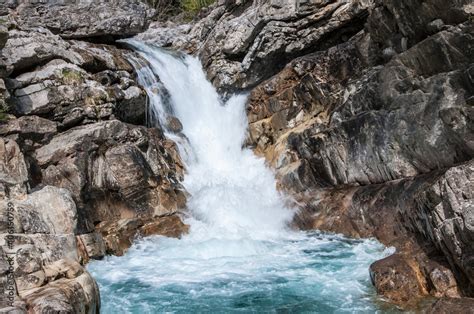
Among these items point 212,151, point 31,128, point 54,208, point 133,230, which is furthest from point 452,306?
point 212,151

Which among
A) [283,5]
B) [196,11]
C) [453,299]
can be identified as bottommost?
[453,299]

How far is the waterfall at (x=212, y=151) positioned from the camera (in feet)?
57.7

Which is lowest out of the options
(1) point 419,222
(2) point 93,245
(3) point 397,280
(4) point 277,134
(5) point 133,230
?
(3) point 397,280

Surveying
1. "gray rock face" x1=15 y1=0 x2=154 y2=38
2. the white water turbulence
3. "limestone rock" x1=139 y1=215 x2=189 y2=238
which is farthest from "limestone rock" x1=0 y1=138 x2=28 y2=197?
"gray rock face" x1=15 y1=0 x2=154 y2=38

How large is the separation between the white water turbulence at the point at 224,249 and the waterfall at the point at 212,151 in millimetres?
49

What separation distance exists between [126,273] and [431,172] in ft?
30.4

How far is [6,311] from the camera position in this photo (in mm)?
6340

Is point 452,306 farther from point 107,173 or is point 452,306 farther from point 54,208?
point 107,173

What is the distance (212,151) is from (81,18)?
31.5 ft

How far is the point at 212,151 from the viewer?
23.0m

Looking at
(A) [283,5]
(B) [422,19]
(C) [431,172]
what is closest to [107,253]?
(C) [431,172]

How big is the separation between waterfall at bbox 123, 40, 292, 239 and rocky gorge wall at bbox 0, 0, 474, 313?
76 centimetres

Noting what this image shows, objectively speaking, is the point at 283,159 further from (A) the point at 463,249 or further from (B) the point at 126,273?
(A) the point at 463,249

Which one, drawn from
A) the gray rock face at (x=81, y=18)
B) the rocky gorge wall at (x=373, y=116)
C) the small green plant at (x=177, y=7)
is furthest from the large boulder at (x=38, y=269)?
the small green plant at (x=177, y=7)
